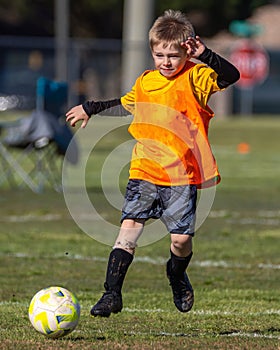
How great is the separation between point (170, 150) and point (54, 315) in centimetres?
134

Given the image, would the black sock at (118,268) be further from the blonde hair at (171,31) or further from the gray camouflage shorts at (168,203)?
the blonde hair at (171,31)

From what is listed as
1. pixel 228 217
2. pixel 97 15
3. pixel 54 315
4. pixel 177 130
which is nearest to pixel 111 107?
pixel 177 130

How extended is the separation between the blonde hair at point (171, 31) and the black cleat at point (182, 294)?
1.50m

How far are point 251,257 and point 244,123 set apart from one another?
2840 centimetres

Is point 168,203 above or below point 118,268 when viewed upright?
above

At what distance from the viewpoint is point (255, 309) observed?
7637 mm

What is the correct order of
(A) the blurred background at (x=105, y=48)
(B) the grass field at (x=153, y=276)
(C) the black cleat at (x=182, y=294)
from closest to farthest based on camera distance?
(B) the grass field at (x=153, y=276), (C) the black cleat at (x=182, y=294), (A) the blurred background at (x=105, y=48)

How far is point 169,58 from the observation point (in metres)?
6.76

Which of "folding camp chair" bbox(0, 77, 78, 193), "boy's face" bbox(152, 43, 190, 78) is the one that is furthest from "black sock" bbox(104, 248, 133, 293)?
"folding camp chair" bbox(0, 77, 78, 193)

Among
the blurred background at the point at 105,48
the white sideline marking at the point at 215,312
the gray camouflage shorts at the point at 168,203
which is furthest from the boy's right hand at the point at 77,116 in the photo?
the blurred background at the point at 105,48

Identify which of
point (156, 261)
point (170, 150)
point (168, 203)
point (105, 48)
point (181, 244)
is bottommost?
point (105, 48)

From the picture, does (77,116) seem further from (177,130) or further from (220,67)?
(220,67)

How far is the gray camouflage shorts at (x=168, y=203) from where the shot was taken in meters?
6.85

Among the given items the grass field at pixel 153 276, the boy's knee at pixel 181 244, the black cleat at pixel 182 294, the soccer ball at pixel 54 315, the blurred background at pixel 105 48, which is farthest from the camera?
the blurred background at pixel 105 48
